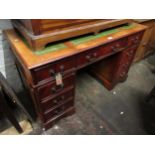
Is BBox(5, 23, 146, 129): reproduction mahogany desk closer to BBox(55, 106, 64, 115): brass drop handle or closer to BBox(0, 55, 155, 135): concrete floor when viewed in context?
BBox(55, 106, 64, 115): brass drop handle

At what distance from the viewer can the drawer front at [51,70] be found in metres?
0.88

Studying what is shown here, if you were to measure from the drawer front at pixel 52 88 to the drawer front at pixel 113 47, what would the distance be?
36 centimetres

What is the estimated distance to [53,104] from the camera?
3.89 feet

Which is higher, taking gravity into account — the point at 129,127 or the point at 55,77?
the point at 55,77

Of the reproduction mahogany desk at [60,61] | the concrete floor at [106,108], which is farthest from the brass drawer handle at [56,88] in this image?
the concrete floor at [106,108]

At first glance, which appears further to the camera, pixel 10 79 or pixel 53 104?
pixel 10 79

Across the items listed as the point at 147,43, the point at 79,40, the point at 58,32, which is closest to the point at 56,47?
the point at 58,32

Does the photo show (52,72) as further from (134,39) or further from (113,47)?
(134,39)

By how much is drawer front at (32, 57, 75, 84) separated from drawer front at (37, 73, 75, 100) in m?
0.06

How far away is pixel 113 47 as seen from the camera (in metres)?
1.28

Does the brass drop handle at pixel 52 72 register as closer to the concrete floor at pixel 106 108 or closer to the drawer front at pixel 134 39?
the concrete floor at pixel 106 108
